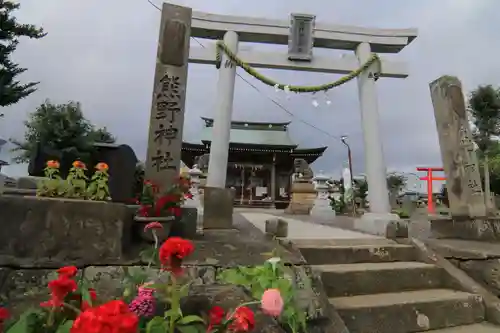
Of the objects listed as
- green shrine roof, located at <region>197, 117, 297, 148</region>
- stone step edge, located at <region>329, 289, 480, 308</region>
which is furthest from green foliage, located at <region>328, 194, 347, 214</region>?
stone step edge, located at <region>329, 289, 480, 308</region>

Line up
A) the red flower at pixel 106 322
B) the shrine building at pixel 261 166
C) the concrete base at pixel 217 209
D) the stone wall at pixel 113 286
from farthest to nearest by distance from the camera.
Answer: the shrine building at pixel 261 166, the concrete base at pixel 217 209, the stone wall at pixel 113 286, the red flower at pixel 106 322

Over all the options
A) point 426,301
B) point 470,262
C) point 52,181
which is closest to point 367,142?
point 470,262

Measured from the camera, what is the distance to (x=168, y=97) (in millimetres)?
4223

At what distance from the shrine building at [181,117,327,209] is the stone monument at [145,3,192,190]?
2020cm

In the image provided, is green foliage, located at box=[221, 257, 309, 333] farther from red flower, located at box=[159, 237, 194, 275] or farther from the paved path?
the paved path

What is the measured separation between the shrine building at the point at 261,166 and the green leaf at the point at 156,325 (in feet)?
77.0

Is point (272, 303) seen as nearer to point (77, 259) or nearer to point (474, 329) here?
point (77, 259)

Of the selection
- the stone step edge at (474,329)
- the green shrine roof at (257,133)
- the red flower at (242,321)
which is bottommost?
the stone step edge at (474,329)

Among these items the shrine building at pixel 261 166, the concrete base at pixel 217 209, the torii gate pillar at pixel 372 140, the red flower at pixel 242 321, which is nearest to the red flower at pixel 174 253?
the red flower at pixel 242 321

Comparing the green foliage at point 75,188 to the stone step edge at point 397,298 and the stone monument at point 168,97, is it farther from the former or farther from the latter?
the stone step edge at point 397,298

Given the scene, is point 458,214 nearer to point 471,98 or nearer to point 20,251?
point 20,251

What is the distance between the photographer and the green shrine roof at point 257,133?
87.5 ft

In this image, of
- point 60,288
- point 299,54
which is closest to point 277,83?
point 299,54

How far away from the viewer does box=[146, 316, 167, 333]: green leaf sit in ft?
3.98
